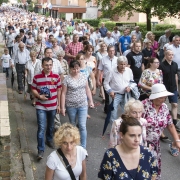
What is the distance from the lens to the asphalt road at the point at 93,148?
6.23m

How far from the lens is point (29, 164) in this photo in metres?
6.29

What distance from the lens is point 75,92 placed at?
21.6 ft

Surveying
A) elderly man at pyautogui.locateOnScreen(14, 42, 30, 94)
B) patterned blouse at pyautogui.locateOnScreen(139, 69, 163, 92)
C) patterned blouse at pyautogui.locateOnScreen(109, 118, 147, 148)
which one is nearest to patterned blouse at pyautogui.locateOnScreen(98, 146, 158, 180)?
patterned blouse at pyautogui.locateOnScreen(109, 118, 147, 148)

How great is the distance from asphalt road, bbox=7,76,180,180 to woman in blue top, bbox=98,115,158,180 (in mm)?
2459

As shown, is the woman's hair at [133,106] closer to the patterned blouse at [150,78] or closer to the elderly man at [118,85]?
the elderly man at [118,85]

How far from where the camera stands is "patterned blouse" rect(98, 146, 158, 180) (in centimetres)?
356

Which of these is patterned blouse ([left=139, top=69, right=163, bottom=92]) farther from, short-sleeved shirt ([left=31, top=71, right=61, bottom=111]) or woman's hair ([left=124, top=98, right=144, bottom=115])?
woman's hair ([left=124, top=98, right=144, bottom=115])

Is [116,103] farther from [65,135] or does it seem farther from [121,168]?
[121,168]

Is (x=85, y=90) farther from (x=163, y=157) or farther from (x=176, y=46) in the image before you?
(x=176, y=46)

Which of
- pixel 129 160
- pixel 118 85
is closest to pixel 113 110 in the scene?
pixel 118 85

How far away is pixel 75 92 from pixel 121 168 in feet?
10.3

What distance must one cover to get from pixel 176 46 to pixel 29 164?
5.69 metres

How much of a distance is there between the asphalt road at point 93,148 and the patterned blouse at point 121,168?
244 cm

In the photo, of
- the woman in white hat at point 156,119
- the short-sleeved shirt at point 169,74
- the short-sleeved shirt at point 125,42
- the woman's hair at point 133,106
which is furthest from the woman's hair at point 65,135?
the short-sleeved shirt at point 125,42
